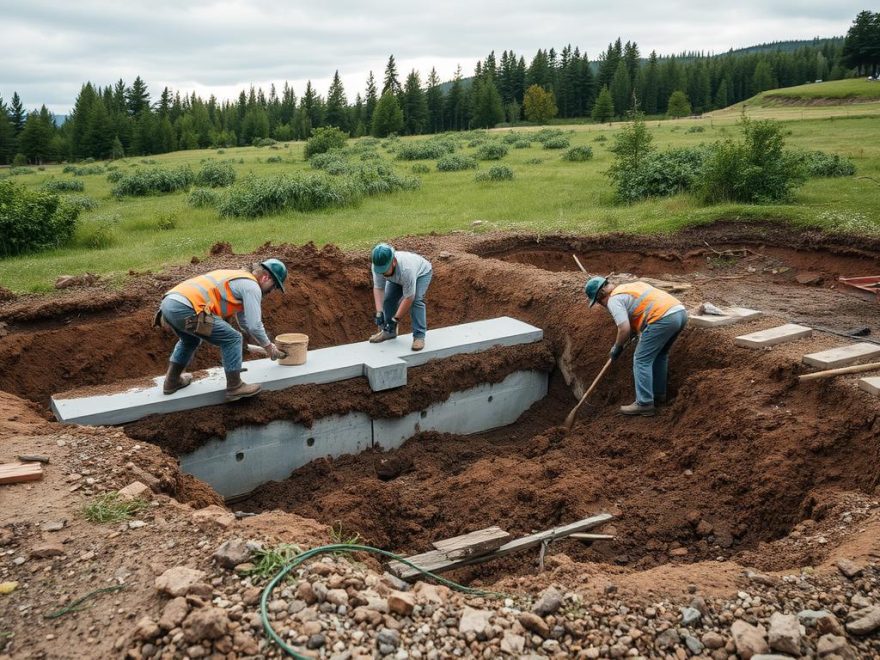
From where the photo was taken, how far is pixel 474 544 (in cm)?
551

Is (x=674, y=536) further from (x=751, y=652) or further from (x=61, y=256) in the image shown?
(x=61, y=256)

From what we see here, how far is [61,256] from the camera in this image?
1386 cm

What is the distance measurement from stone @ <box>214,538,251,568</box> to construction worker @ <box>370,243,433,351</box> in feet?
13.9

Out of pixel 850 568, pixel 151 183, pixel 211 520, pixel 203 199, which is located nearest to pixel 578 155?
pixel 203 199

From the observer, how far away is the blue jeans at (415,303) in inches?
341

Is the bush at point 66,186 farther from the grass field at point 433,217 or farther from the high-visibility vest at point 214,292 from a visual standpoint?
the high-visibility vest at point 214,292

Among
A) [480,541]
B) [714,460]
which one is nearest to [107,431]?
[480,541]

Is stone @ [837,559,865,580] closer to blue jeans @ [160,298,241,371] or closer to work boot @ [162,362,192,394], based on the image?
blue jeans @ [160,298,241,371]

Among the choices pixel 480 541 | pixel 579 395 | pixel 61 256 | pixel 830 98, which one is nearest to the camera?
pixel 480 541

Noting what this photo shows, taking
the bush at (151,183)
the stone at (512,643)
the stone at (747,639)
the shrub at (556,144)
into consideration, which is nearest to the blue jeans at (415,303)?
the stone at (512,643)

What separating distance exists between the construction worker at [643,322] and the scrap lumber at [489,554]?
2.16m

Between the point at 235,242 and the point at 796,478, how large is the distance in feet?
37.4

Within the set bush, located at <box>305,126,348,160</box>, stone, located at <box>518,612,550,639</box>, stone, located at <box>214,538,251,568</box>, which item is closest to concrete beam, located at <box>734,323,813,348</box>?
stone, located at <box>518,612,550,639</box>

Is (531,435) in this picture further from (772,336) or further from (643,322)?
(772,336)
